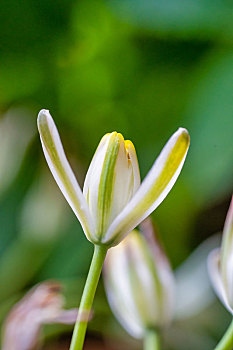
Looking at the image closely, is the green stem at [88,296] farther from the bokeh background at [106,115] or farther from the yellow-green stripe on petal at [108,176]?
the bokeh background at [106,115]

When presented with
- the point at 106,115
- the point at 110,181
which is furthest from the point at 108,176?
the point at 106,115

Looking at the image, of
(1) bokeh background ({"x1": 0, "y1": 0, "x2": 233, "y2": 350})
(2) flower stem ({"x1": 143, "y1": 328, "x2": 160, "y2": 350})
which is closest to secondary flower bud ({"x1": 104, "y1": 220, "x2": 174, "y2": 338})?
(2) flower stem ({"x1": 143, "y1": 328, "x2": 160, "y2": 350})

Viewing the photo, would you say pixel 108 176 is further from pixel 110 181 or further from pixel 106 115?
pixel 106 115

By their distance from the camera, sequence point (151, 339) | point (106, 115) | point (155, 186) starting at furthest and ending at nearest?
point (106, 115) < point (151, 339) < point (155, 186)

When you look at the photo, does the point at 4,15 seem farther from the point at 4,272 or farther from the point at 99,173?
the point at 99,173

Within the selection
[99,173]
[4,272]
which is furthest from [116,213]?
[4,272]

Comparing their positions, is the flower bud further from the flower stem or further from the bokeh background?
the bokeh background

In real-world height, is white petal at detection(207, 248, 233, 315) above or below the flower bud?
below
